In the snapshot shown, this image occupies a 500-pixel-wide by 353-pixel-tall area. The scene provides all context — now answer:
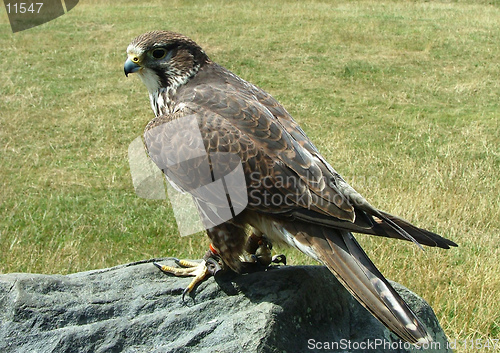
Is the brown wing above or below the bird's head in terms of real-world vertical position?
below

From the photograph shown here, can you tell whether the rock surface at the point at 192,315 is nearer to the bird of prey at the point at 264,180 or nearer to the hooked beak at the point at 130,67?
the bird of prey at the point at 264,180

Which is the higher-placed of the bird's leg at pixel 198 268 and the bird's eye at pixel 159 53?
the bird's eye at pixel 159 53

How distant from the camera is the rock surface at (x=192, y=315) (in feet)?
9.25

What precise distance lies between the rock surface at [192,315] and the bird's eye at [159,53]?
4.99ft

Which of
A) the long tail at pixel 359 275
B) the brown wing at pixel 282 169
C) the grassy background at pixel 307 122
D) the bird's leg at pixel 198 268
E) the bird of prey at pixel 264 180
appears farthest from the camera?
the grassy background at pixel 307 122

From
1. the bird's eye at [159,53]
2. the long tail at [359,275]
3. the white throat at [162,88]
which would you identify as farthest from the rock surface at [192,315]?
the bird's eye at [159,53]

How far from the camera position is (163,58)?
3691 millimetres

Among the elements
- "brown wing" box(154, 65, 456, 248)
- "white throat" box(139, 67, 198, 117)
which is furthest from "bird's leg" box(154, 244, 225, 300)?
"white throat" box(139, 67, 198, 117)

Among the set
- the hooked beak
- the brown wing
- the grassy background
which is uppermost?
the hooked beak

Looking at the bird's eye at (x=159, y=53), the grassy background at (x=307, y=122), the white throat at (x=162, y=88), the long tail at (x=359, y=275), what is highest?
the bird's eye at (x=159, y=53)

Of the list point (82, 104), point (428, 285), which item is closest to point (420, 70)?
point (82, 104)

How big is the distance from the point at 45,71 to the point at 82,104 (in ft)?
9.79

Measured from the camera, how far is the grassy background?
5082 millimetres

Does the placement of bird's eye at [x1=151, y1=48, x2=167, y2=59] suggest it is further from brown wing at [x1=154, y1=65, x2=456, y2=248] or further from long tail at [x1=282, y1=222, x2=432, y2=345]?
long tail at [x1=282, y1=222, x2=432, y2=345]
